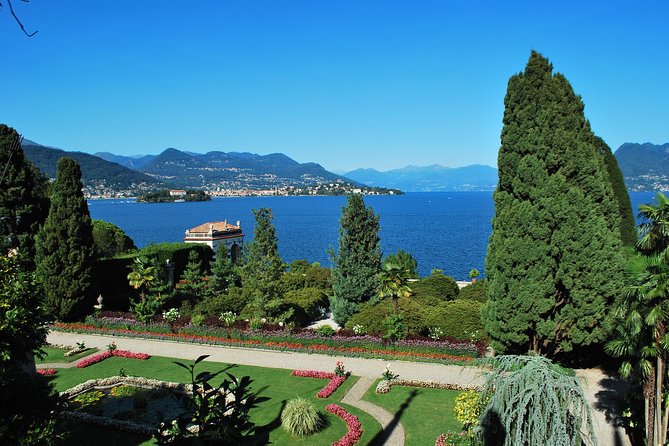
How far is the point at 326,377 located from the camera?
18062 mm

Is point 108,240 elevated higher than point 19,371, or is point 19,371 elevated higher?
point 19,371

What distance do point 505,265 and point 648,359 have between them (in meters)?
5.94

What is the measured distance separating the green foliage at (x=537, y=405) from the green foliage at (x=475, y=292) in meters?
17.0

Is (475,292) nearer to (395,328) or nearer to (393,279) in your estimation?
(393,279)

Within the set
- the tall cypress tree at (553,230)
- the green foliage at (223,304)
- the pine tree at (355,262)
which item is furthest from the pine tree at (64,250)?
the tall cypress tree at (553,230)

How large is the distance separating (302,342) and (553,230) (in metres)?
11.5

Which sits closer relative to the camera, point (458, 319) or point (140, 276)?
point (458, 319)

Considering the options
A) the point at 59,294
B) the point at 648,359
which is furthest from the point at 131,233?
the point at 648,359

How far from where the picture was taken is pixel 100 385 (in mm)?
17453

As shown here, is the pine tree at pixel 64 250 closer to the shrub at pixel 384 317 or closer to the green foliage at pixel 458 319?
the shrub at pixel 384 317

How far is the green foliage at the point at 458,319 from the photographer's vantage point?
21125mm

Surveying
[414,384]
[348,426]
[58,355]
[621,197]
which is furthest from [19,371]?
[621,197]

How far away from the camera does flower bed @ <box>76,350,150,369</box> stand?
65.6ft

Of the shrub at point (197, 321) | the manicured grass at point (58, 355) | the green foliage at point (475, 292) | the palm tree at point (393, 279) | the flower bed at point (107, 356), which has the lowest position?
the manicured grass at point (58, 355)
